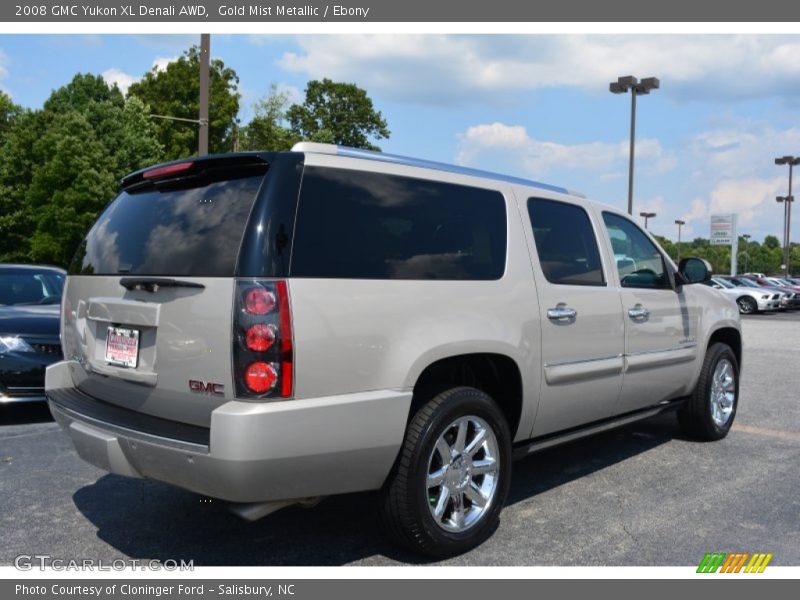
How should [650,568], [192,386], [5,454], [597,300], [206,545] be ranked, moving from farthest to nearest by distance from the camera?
[5,454], [597,300], [206,545], [650,568], [192,386]

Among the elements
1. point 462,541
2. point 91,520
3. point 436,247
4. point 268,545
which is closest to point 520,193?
point 436,247

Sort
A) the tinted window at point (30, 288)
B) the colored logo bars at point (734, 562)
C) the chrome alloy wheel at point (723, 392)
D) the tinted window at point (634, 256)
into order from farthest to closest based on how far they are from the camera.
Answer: the tinted window at point (30, 288) → the chrome alloy wheel at point (723, 392) → the tinted window at point (634, 256) → the colored logo bars at point (734, 562)

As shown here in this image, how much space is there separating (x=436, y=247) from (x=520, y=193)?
2.97ft

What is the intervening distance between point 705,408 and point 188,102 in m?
39.4

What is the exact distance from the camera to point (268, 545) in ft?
11.9

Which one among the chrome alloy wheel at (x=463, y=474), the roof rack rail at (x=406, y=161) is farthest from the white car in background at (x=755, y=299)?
the chrome alloy wheel at (x=463, y=474)

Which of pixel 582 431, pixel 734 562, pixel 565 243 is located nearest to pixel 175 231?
pixel 565 243

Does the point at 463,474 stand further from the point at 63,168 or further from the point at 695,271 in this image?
the point at 63,168

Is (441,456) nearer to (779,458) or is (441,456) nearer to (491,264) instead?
(491,264)

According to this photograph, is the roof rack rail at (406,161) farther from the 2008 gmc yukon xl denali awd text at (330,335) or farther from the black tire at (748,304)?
the black tire at (748,304)

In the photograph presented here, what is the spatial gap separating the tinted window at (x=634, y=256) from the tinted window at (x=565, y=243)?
0.94 ft

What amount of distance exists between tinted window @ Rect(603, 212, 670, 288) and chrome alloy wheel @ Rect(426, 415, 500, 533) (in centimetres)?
175

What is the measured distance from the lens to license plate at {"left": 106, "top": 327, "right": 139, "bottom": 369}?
3.23 m

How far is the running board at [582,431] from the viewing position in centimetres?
406
